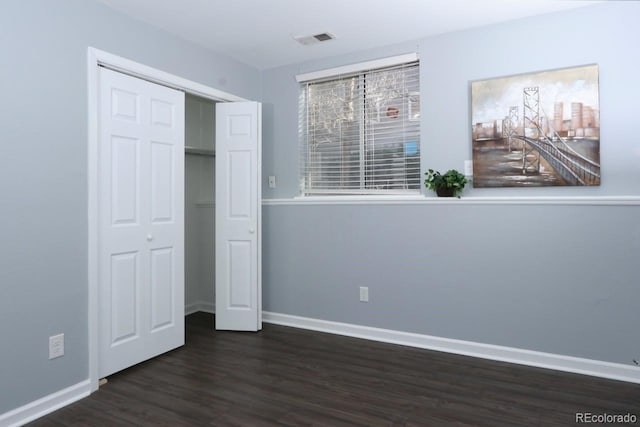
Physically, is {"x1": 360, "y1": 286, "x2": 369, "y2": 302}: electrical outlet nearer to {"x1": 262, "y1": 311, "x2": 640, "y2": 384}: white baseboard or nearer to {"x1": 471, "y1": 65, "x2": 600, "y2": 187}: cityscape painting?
{"x1": 262, "y1": 311, "x2": 640, "y2": 384}: white baseboard

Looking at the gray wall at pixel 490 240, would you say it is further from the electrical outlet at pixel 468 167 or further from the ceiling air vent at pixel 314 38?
the ceiling air vent at pixel 314 38

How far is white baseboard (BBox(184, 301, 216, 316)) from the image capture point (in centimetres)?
451

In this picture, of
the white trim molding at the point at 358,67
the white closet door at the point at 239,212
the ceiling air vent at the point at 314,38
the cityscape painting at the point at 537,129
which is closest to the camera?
the cityscape painting at the point at 537,129

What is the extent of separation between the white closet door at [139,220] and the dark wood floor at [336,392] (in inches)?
9.6

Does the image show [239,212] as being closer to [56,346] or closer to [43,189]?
[43,189]

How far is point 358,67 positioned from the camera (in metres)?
3.74

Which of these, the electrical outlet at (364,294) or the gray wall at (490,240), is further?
the electrical outlet at (364,294)

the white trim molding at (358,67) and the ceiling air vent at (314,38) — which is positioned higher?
the ceiling air vent at (314,38)

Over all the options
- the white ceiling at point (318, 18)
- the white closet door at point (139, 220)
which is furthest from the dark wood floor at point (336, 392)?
the white ceiling at point (318, 18)

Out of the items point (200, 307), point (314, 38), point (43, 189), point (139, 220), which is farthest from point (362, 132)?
point (200, 307)

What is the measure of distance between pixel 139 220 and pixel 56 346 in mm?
950

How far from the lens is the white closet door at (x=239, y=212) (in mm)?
3787

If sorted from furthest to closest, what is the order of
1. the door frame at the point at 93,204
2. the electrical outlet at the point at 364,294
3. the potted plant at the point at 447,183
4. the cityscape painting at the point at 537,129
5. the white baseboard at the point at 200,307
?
the white baseboard at the point at 200,307 < the electrical outlet at the point at 364,294 < the potted plant at the point at 447,183 < the cityscape painting at the point at 537,129 < the door frame at the point at 93,204

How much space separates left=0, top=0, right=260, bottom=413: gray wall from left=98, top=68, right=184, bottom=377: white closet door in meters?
0.17
